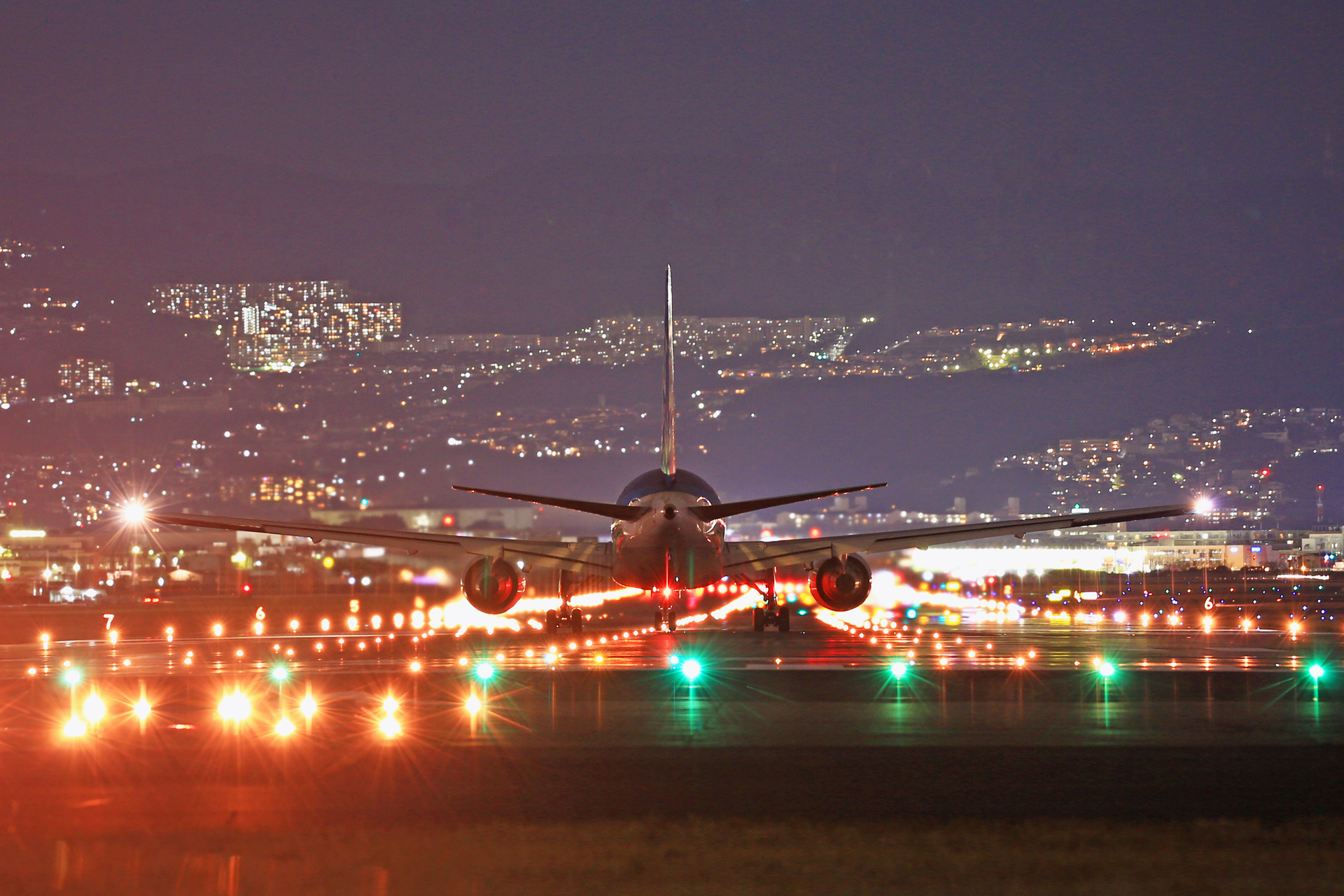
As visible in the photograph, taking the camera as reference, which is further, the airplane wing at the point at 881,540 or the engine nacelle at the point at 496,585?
the airplane wing at the point at 881,540

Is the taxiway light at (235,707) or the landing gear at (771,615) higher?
the landing gear at (771,615)

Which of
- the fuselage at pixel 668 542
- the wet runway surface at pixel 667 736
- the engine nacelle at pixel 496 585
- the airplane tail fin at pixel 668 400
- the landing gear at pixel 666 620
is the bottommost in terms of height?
the wet runway surface at pixel 667 736

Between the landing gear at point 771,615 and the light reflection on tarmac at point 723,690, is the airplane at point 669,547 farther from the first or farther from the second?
the light reflection on tarmac at point 723,690

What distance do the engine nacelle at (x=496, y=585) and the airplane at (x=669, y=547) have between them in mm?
31

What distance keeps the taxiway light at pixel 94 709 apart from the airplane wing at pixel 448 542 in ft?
67.2

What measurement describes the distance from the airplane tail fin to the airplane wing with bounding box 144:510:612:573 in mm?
3603

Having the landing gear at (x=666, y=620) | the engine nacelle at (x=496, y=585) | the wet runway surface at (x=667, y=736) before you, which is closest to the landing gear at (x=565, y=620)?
Result: the engine nacelle at (x=496, y=585)

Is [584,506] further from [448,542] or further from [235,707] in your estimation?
[235,707]

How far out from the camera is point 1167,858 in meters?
10.7

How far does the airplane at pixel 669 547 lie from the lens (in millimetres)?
40594

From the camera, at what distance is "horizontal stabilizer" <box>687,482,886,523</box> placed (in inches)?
1462

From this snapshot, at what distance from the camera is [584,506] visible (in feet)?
128

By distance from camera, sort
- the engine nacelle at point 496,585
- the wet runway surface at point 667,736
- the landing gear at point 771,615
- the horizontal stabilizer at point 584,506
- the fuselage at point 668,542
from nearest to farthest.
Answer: the wet runway surface at point 667,736
the horizontal stabilizer at point 584,506
the fuselage at point 668,542
the engine nacelle at point 496,585
the landing gear at point 771,615

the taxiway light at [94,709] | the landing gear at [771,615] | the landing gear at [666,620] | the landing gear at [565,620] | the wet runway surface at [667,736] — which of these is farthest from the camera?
the landing gear at [771,615]
